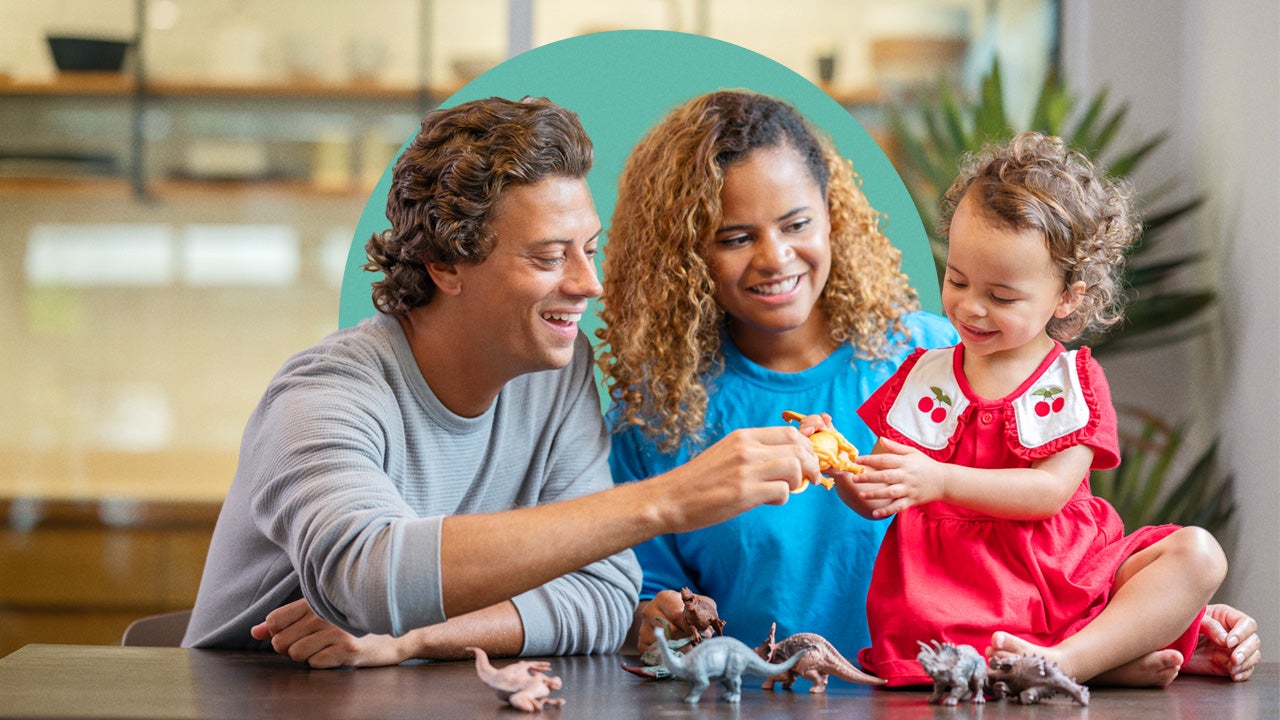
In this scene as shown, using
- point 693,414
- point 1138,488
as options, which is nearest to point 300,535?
point 693,414

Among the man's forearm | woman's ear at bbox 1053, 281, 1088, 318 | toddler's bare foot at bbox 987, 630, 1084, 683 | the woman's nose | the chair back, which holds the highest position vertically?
the woman's nose

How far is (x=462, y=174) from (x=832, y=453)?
0.63 m

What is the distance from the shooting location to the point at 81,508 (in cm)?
415

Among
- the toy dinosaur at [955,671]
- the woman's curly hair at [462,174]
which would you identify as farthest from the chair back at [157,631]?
the toy dinosaur at [955,671]

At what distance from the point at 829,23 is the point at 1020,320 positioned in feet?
8.93

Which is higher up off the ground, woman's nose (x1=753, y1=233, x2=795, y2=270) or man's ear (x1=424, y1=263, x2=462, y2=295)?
woman's nose (x1=753, y1=233, x2=795, y2=270)

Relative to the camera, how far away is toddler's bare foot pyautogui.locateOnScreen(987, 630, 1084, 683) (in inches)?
55.2

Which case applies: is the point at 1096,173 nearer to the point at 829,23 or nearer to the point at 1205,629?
the point at 1205,629

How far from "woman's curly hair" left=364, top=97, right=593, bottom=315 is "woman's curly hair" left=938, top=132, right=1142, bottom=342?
554 millimetres

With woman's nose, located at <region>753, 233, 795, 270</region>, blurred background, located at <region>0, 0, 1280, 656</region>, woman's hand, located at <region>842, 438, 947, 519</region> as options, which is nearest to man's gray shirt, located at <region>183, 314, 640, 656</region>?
woman's nose, located at <region>753, 233, 795, 270</region>

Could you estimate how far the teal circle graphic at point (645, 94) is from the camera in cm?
227

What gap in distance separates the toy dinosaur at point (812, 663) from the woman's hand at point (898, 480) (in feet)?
0.56

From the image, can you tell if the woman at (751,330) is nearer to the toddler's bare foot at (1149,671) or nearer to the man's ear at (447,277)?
the man's ear at (447,277)

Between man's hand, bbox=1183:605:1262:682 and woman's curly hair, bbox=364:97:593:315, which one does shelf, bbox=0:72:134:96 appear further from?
man's hand, bbox=1183:605:1262:682
